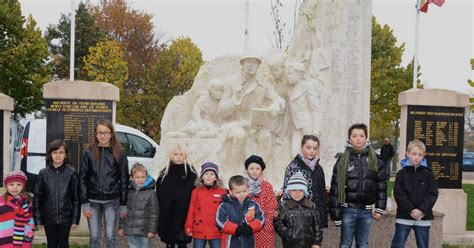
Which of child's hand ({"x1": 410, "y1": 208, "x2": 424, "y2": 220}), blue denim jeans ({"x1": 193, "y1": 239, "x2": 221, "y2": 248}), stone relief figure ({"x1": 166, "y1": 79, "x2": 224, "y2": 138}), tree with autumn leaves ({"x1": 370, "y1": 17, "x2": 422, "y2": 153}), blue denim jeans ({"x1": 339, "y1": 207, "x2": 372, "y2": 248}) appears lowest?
blue denim jeans ({"x1": 193, "y1": 239, "x2": 221, "y2": 248})

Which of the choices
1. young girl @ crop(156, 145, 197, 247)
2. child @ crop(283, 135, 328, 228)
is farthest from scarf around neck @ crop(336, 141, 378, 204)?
young girl @ crop(156, 145, 197, 247)

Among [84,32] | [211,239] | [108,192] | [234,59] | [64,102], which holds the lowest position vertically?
[211,239]

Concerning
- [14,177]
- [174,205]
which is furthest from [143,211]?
[14,177]

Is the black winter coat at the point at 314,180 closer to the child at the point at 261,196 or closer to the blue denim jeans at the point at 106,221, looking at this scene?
the child at the point at 261,196

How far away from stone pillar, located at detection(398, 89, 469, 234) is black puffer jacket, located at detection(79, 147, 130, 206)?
5.76m

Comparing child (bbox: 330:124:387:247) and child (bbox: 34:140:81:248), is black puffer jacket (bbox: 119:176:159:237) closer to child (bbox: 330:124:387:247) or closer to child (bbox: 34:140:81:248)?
child (bbox: 34:140:81:248)

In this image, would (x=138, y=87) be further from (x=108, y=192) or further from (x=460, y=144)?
(x=108, y=192)

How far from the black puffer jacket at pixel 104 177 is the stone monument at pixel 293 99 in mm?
3071

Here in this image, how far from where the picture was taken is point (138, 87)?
31.2 m

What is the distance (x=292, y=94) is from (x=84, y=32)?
24819 millimetres

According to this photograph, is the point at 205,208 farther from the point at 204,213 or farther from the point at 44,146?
the point at 44,146

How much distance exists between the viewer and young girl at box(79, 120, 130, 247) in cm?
627

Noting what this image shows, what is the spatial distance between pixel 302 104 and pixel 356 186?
3380 mm

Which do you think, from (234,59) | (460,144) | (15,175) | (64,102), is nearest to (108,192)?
(15,175)
